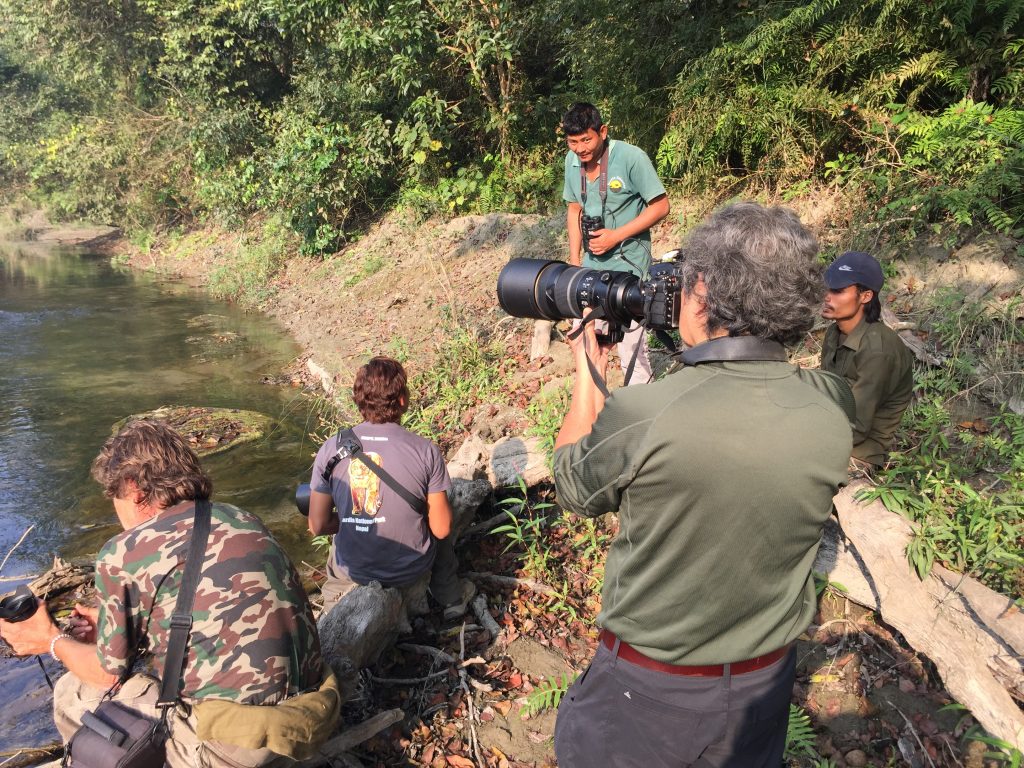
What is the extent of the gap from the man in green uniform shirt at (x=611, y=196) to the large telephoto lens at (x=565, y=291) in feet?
5.53

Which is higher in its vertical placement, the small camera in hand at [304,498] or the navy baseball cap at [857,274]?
the navy baseball cap at [857,274]

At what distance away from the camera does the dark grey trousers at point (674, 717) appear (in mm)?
1593

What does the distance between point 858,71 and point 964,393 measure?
3.46 metres

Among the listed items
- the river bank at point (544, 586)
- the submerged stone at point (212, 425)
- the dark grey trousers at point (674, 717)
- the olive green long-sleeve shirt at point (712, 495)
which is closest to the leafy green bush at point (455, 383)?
the river bank at point (544, 586)

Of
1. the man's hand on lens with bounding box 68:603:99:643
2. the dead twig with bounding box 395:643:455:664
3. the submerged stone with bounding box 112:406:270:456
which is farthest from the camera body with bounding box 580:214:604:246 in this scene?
the submerged stone with bounding box 112:406:270:456

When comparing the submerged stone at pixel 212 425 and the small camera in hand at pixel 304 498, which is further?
the submerged stone at pixel 212 425

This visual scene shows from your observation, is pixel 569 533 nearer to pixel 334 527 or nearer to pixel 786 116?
pixel 334 527

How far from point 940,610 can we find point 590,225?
264 cm

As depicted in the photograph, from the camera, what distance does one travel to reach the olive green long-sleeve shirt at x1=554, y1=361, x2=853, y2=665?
4.65 feet

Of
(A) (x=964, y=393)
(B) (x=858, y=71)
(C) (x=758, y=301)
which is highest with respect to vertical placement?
(B) (x=858, y=71)

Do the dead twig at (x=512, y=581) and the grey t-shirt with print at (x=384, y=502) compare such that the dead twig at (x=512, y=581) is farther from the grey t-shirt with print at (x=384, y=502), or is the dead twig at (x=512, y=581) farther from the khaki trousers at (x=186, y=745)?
the khaki trousers at (x=186, y=745)

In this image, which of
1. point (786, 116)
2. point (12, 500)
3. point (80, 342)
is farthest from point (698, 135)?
point (80, 342)

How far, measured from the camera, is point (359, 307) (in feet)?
34.8

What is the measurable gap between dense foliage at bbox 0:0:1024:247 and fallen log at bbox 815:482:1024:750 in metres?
2.75
